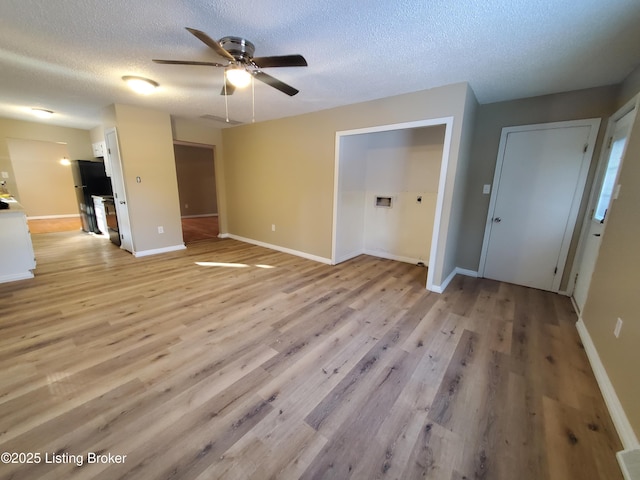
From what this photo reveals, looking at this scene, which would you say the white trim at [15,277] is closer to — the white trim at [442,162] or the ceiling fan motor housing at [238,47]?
the ceiling fan motor housing at [238,47]

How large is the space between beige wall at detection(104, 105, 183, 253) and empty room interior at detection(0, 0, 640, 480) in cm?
3

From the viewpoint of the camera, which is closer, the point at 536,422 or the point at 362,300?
the point at 536,422

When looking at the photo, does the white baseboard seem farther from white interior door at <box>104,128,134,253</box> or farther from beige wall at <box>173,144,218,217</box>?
beige wall at <box>173,144,218,217</box>

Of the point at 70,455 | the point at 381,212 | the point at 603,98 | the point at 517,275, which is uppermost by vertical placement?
the point at 603,98

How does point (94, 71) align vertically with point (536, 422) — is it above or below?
above

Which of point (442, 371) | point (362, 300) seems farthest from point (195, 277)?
point (442, 371)

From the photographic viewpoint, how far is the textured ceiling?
65.7 inches

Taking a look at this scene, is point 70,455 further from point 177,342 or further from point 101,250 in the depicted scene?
point 101,250

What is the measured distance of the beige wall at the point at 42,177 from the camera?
696cm

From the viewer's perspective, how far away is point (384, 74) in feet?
8.55

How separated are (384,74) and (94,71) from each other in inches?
125

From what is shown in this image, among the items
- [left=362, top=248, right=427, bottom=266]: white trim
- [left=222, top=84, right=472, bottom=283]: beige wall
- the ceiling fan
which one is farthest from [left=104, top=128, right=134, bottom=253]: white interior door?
[left=362, top=248, right=427, bottom=266]: white trim

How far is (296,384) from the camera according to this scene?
1710mm

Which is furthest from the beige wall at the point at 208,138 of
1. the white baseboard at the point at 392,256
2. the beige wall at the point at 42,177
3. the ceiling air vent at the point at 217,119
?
the beige wall at the point at 42,177
